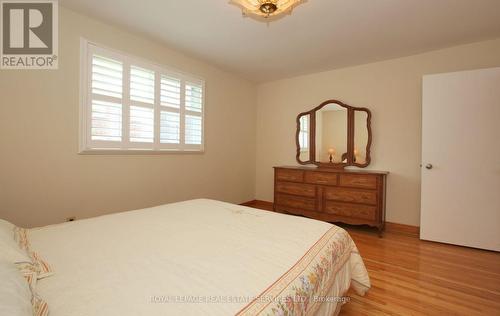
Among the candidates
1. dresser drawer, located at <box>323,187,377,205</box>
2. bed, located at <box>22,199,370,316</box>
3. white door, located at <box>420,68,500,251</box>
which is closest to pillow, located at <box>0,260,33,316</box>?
bed, located at <box>22,199,370,316</box>

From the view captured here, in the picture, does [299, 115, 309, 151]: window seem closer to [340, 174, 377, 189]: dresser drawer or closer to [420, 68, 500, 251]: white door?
[340, 174, 377, 189]: dresser drawer

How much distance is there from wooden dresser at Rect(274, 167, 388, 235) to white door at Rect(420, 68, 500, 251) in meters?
0.54

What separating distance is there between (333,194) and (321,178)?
0.27 m

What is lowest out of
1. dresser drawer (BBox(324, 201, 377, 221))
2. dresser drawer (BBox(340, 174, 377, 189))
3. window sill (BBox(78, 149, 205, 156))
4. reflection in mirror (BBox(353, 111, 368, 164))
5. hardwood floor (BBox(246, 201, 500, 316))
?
hardwood floor (BBox(246, 201, 500, 316))

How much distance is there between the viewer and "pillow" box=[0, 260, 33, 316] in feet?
1.90

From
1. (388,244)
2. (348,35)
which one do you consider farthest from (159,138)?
(388,244)

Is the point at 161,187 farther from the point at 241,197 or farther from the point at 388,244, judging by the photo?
the point at 388,244

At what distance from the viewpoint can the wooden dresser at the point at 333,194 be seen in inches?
118

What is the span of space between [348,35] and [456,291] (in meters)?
2.56

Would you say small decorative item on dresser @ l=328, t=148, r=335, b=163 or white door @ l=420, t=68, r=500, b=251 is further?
small decorative item on dresser @ l=328, t=148, r=335, b=163

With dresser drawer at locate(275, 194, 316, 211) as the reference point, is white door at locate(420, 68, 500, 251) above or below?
above

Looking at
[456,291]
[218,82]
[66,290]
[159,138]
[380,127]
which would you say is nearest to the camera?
[66,290]

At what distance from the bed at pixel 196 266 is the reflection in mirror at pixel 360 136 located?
89.2 inches

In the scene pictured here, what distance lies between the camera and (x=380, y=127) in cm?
338
